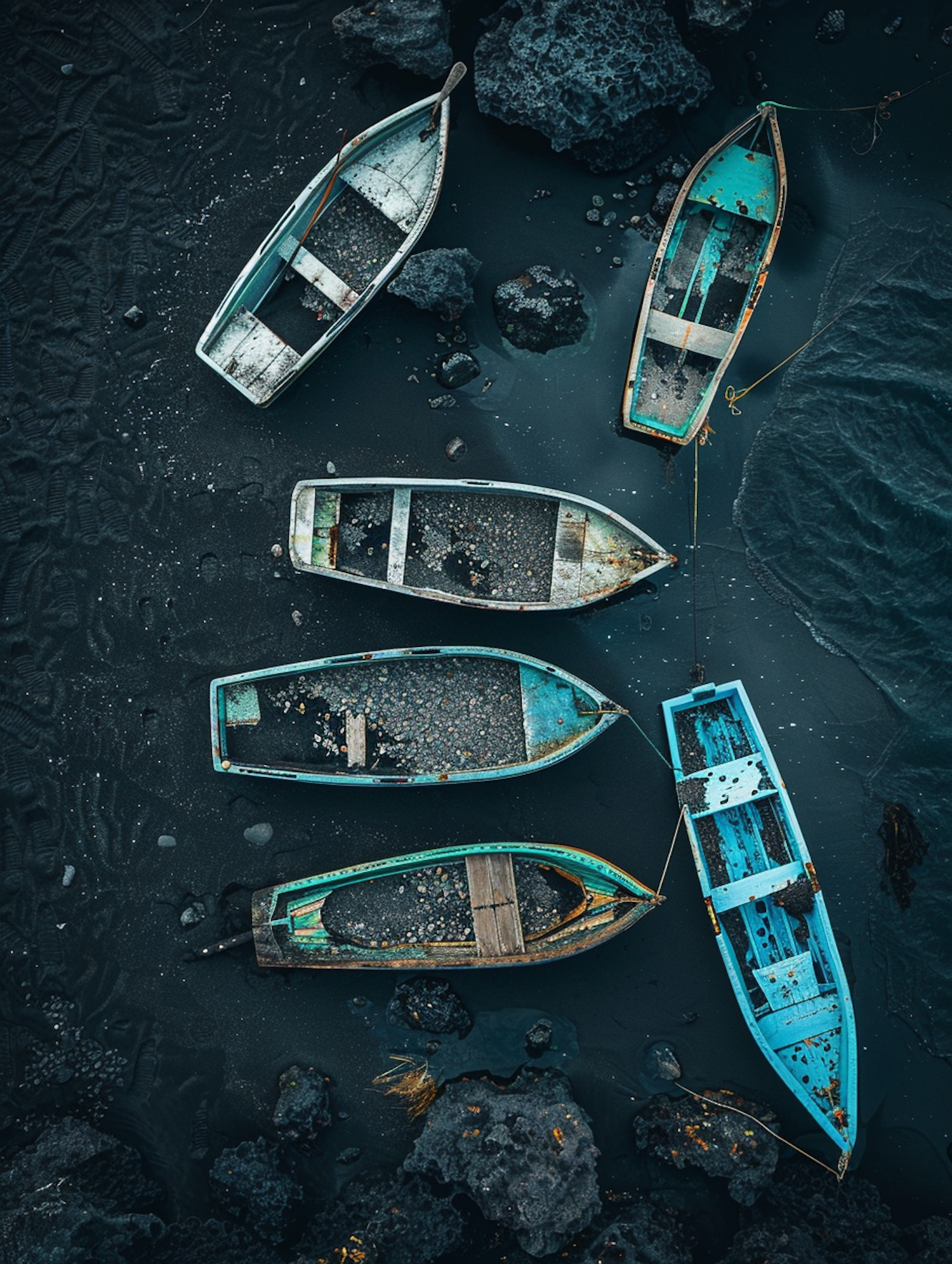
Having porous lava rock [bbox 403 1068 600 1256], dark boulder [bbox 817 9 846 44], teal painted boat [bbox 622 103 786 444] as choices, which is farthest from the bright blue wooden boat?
dark boulder [bbox 817 9 846 44]

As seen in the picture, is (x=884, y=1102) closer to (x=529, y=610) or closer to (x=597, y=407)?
(x=529, y=610)

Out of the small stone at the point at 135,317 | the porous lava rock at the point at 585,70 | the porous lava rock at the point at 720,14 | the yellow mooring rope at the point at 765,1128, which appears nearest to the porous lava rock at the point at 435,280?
the porous lava rock at the point at 585,70

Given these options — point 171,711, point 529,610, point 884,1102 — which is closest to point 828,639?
point 529,610

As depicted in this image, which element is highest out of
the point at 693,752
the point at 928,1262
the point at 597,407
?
the point at 597,407

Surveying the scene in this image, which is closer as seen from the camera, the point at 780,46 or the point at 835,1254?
the point at 835,1254

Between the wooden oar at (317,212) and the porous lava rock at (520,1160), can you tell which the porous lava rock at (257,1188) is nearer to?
the porous lava rock at (520,1160)

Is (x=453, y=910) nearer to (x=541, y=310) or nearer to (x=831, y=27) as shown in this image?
(x=541, y=310)

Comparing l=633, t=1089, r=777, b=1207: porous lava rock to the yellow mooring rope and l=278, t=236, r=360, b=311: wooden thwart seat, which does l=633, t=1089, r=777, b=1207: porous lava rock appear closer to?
→ the yellow mooring rope
